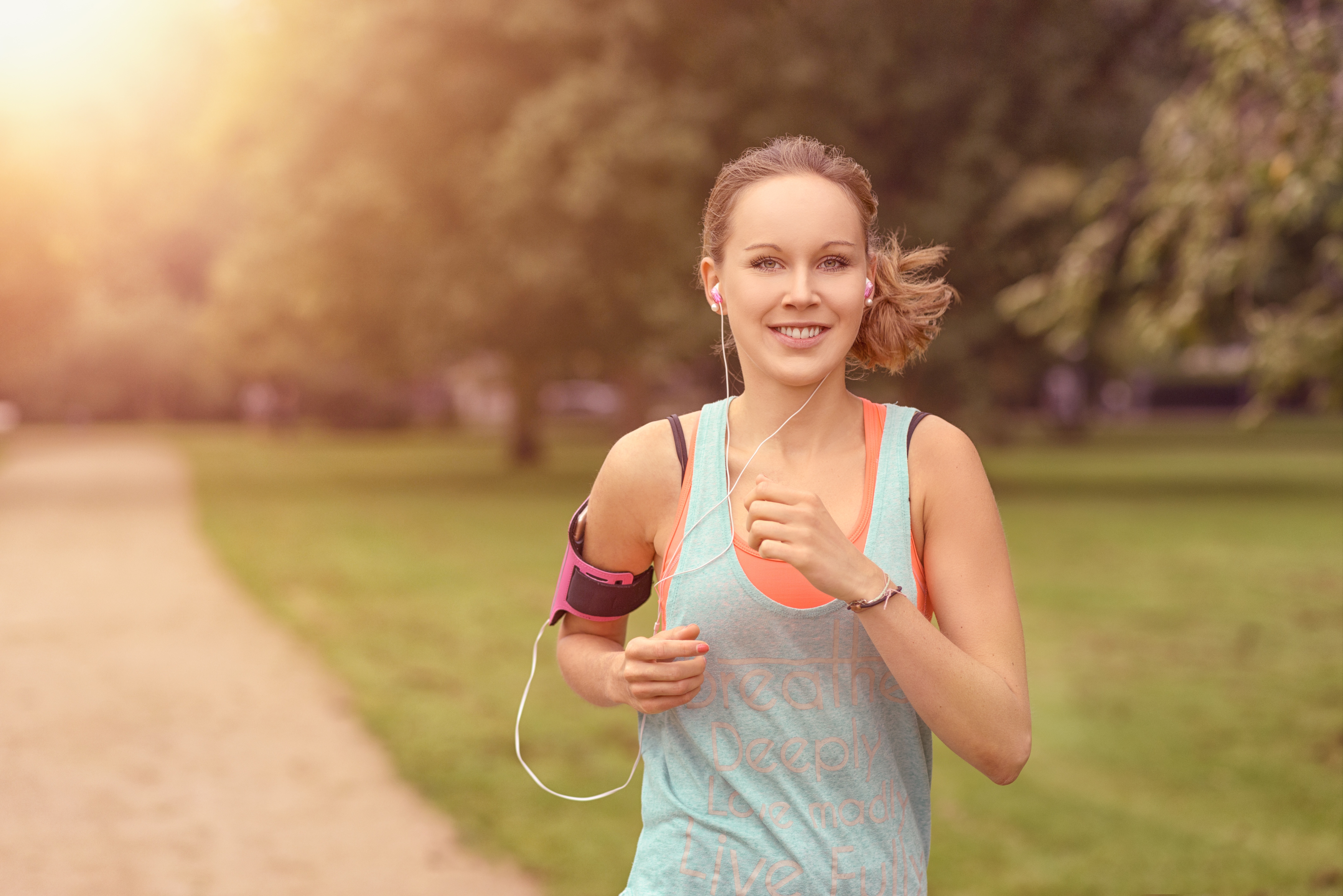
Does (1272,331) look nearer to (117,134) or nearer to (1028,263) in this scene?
(1028,263)

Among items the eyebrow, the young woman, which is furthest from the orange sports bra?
the eyebrow

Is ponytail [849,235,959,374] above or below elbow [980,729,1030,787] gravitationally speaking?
above

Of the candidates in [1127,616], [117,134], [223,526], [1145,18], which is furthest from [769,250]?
[117,134]

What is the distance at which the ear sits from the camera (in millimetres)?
2150

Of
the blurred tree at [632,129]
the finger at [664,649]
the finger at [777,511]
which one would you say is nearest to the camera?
the finger at [777,511]

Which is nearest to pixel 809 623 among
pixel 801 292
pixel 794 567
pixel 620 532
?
pixel 794 567

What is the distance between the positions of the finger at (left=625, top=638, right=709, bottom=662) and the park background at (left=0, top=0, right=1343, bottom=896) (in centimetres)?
335

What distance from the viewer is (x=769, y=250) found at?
6.62 ft

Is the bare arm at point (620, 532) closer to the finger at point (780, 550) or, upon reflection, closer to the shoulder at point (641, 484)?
the shoulder at point (641, 484)

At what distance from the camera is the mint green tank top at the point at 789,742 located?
1975 millimetres

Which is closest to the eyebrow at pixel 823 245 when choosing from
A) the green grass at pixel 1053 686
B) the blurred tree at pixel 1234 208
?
the green grass at pixel 1053 686

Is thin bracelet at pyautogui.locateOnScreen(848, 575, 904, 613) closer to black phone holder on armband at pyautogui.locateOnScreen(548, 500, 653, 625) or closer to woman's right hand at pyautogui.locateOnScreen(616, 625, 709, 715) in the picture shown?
woman's right hand at pyautogui.locateOnScreen(616, 625, 709, 715)

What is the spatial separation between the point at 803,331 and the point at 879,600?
1.42ft

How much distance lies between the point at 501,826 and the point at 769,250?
13.5 ft
